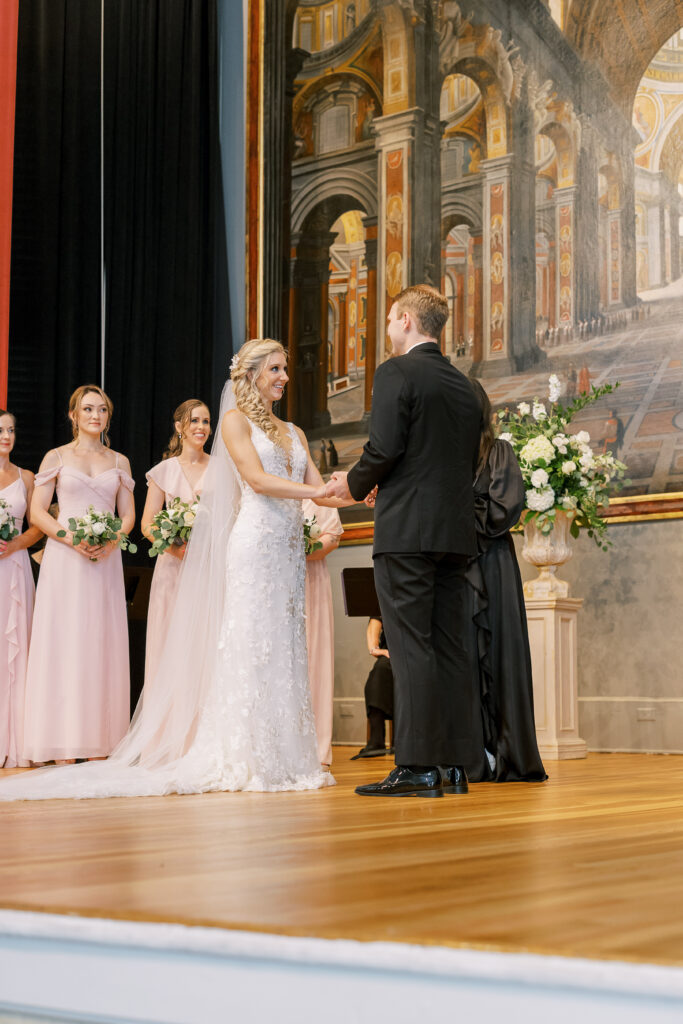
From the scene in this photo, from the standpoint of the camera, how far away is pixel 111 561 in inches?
276

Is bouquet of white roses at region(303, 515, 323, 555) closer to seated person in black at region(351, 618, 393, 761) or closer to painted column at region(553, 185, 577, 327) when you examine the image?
seated person in black at region(351, 618, 393, 761)

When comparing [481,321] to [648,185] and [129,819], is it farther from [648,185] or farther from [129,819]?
[129,819]

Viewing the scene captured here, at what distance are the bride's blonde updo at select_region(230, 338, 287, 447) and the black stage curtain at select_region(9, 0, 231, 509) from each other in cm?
423

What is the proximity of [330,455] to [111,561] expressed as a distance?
3653 mm

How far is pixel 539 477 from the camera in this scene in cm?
715

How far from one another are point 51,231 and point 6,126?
846 millimetres

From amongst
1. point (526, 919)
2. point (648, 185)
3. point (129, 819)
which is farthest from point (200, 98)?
point (526, 919)

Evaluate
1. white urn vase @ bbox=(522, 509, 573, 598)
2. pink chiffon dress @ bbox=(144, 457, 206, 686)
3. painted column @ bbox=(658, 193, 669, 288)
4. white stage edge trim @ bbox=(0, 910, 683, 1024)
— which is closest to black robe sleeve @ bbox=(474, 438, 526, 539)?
white urn vase @ bbox=(522, 509, 573, 598)

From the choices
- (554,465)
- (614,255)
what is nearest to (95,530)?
(554,465)

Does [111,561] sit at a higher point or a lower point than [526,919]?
higher

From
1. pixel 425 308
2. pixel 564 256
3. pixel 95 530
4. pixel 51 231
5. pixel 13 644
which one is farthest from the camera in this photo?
pixel 51 231

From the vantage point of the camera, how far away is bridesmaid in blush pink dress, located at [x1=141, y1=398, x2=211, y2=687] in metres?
6.92

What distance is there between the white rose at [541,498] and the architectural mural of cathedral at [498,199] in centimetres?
153

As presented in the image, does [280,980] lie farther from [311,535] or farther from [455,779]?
[311,535]
